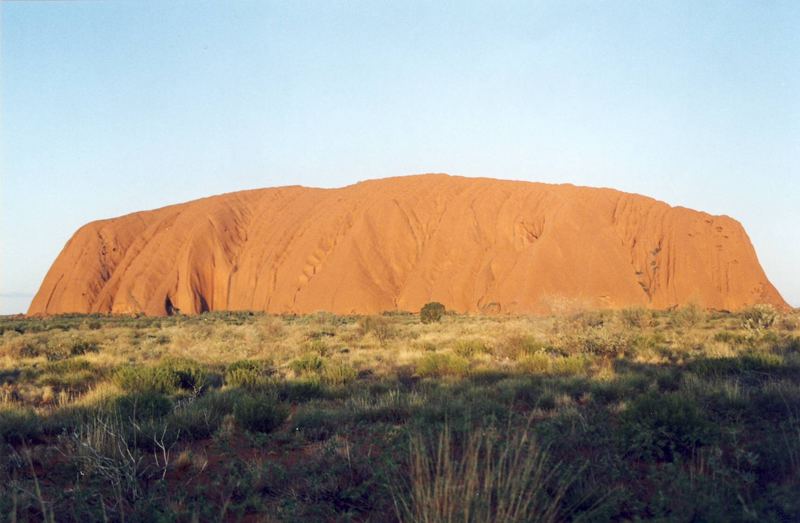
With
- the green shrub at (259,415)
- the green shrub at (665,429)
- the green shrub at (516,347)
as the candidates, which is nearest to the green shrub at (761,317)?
the green shrub at (516,347)

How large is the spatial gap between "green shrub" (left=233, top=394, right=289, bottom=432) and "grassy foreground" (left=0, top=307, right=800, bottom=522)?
0.06 ft

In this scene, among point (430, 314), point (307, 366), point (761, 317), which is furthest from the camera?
point (430, 314)

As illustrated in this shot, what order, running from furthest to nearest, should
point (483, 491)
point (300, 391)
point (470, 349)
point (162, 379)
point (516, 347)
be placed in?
1. point (470, 349)
2. point (516, 347)
3. point (162, 379)
4. point (300, 391)
5. point (483, 491)

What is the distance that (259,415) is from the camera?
6965 millimetres

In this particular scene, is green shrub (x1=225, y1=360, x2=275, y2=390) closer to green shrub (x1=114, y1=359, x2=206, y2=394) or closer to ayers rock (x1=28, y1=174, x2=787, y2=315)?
green shrub (x1=114, y1=359, x2=206, y2=394)

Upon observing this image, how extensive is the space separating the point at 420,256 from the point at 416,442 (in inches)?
1929

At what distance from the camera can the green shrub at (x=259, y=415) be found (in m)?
6.94

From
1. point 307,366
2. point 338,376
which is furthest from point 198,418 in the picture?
point 307,366

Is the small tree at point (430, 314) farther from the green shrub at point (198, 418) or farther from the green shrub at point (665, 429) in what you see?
the green shrub at point (665, 429)

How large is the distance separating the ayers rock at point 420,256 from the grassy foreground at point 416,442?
32312 mm

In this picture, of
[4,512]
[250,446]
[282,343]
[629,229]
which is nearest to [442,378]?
[250,446]

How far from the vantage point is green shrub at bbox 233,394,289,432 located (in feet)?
22.8

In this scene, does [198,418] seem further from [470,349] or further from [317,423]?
[470,349]

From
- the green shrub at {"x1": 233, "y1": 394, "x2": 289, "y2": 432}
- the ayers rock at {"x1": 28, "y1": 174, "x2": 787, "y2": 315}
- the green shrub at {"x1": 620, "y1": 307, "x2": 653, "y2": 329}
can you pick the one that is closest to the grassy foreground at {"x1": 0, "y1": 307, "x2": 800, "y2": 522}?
the green shrub at {"x1": 233, "y1": 394, "x2": 289, "y2": 432}
